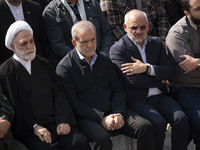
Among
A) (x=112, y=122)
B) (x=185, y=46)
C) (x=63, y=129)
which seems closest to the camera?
(x=63, y=129)

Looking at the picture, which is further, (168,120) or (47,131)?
(168,120)

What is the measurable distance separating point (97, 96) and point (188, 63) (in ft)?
4.26

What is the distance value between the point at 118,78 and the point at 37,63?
3.46ft

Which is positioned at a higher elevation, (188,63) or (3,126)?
(188,63)

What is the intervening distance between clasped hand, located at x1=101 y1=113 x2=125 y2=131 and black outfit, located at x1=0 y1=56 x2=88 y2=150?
347mm

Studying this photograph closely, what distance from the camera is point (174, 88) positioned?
15.1 ft

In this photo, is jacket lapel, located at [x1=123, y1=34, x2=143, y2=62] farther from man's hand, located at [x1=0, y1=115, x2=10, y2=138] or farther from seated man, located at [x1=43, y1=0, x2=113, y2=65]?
man's hand, located at [x1=0, y1=115, x2=10, y2=138]

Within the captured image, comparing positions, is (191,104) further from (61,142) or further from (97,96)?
(61,142)

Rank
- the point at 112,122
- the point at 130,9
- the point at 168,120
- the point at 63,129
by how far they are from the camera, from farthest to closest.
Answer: the point at 130,9
the point at 168,120
the point at 112,122
the point at 63,129

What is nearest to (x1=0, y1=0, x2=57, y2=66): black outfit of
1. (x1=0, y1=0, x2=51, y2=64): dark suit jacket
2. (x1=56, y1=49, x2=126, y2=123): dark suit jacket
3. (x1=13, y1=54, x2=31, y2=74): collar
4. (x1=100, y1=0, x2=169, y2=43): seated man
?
(x1=0, y1=0, x2=51, y2=64): dark suit jacket

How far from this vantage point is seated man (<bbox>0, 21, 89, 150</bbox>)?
3.61m

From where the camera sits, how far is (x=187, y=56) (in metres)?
4.36

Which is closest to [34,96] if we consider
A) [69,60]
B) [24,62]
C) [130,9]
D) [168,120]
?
[24,62]

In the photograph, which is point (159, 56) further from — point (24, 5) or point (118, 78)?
point (24, 5)
